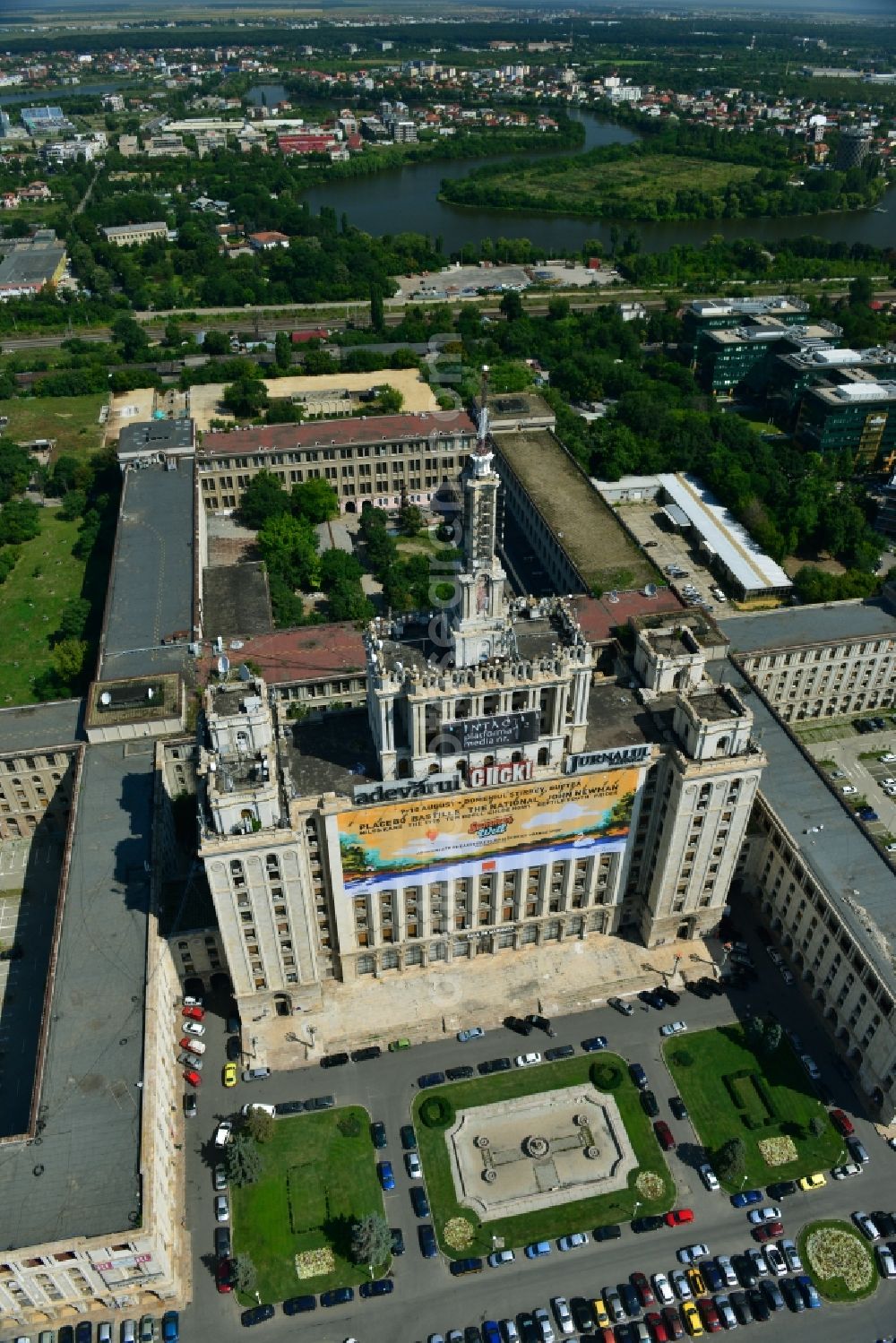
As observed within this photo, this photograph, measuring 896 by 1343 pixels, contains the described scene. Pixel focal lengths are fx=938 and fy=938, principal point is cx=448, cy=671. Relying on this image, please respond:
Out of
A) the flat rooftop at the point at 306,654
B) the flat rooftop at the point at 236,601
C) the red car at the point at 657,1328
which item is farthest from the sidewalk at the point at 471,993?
the flat rooftop at the point at 236,601

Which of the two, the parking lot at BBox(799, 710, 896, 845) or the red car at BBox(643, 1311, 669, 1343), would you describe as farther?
the parking lot at BBox(799, 710, 896, 845)

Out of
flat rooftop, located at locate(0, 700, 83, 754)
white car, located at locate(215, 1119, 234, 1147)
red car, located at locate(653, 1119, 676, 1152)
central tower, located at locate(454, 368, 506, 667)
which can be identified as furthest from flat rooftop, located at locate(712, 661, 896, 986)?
flat rooftop, located at locate(0, 700, 83, 754)

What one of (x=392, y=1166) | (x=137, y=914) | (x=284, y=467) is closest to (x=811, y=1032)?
(x=392, y=1166)

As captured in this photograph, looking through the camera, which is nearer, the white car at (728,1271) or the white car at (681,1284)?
the white car at (681,1284)

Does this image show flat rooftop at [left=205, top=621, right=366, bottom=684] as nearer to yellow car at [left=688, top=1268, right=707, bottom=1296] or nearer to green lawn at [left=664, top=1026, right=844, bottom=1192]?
green lawn at [left=664, top=1026, right=844, bottom=1192]

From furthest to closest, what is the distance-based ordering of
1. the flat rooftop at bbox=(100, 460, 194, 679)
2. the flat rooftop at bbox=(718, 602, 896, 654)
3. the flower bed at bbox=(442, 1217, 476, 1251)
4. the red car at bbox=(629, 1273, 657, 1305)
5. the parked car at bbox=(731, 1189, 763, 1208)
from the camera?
the flat rooftop at bbox=(718, 602, 896, 654) < the flat rooftop at bbox=(100, 460, 194, 679) < the parked car at bbox=(731, 1189, 763, 1208) < the flower bed at bbox=(442, 1217, 476, 1251) < the red car at bbox=(629, 1273, 657, 1305)

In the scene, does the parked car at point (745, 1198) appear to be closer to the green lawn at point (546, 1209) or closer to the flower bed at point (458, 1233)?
the green lawn at point (546, 1209)
